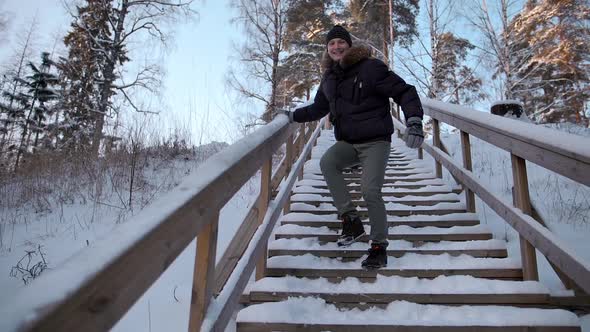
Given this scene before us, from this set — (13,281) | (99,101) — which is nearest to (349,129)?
→ (13,281)

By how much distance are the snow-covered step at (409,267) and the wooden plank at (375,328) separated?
1.72 feet

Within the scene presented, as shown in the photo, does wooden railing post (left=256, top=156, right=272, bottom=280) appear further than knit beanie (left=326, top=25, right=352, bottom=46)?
No

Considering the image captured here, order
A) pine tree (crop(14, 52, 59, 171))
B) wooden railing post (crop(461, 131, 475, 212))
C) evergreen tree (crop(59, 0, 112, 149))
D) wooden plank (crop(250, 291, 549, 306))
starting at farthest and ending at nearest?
pine tree (crop(14, 52, 59, 171))
evergreen tree (crop(59, 0, 112, 149))
wooden railing post (crop(461, 131, 475, 212))
wooden plank (crop(250, 291, 549, 306))

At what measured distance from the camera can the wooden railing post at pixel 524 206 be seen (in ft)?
6.88

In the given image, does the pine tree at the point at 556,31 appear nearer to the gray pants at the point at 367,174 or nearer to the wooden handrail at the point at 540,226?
the wooden handrail at the point at 540,226

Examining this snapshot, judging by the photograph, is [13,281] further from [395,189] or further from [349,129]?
[395,189]

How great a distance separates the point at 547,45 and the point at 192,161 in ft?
40.4

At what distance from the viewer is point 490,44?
11195 millimetres

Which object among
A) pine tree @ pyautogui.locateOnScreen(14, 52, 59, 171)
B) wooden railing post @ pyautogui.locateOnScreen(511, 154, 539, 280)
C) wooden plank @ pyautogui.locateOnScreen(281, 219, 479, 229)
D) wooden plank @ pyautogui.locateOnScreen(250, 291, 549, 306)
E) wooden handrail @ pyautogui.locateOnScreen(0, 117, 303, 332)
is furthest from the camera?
pine tree @ pyautogui.locateOnScreen(14, 52, 59, 171)

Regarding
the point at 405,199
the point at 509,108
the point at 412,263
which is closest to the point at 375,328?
the point at 412,263

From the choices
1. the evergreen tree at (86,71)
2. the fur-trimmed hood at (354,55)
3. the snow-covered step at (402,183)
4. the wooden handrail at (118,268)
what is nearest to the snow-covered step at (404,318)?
the wooden handrail at (118,268)

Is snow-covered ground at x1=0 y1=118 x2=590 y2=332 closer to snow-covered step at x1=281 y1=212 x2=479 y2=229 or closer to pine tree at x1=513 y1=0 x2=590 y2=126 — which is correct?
snow-covered step at x1=281 y1=212 x2=479 y2=229

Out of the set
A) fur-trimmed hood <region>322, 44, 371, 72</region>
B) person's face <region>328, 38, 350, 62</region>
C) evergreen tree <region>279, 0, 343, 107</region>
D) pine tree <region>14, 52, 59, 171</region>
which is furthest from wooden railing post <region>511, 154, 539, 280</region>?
pine tree <region>14, 52, 59, 171</region>

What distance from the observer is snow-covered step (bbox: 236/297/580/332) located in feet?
5.61
